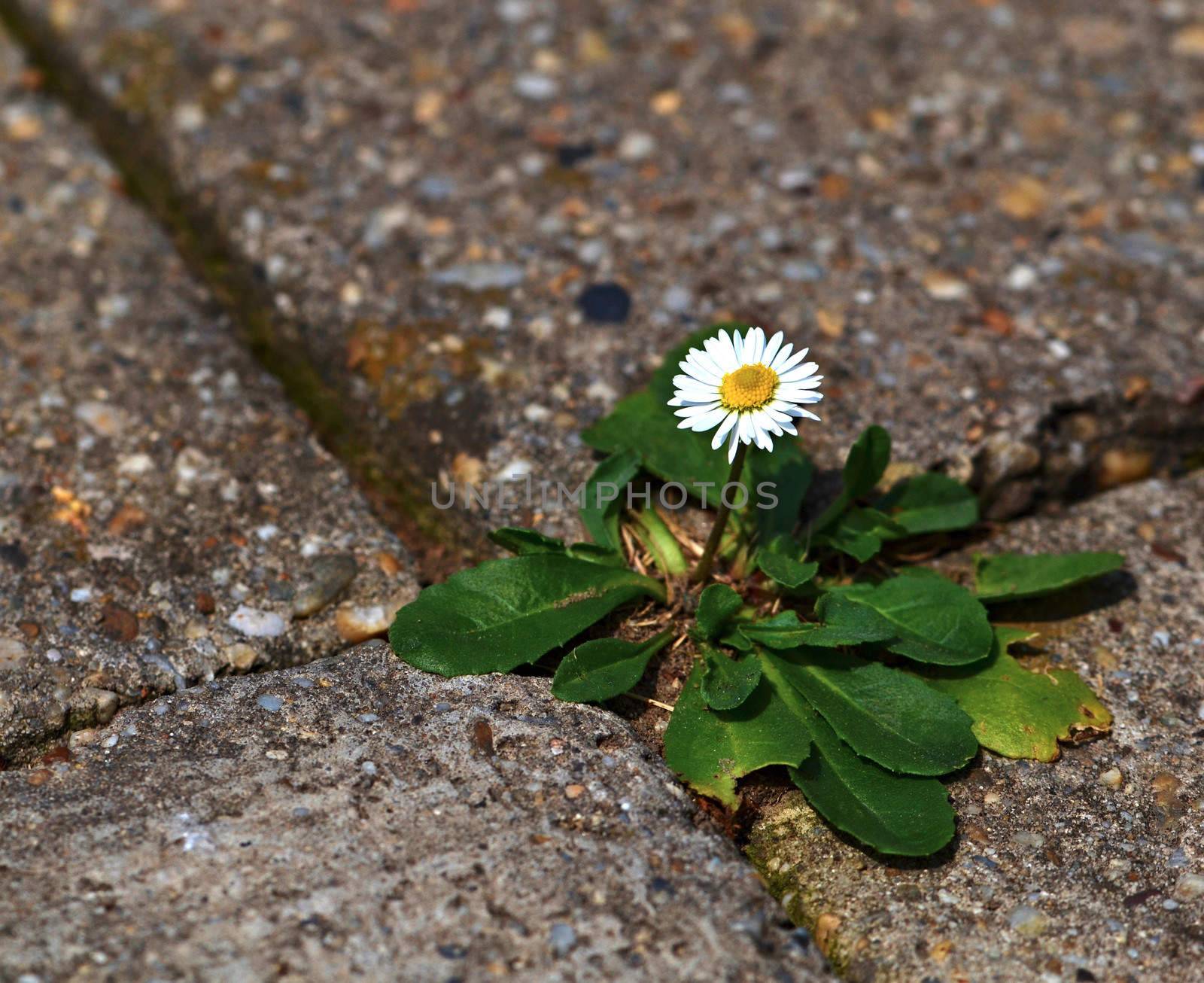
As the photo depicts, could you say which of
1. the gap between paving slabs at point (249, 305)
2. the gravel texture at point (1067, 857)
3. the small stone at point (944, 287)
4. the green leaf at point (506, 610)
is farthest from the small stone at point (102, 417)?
the small stone at point (944, 287)

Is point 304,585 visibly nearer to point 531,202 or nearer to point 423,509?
point 423,509

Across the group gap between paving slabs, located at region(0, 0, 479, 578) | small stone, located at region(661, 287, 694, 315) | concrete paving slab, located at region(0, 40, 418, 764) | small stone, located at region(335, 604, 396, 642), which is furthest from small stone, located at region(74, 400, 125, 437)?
small stone, located at region(661, 287, 694, 315)

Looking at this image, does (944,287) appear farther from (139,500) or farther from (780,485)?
(139,500)

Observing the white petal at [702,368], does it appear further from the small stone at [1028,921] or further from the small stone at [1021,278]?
the small stone at [1021,278]

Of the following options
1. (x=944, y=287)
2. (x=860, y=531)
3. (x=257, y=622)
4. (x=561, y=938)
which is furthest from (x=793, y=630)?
(x=944, y=287)

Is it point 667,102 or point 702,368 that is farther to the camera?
point 667,102

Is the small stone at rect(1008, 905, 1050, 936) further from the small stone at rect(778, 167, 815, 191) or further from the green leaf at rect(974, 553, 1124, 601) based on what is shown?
the small stone at rect(778, 167, 815, 191)

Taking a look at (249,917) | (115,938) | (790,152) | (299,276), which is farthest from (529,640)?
(790,152)
